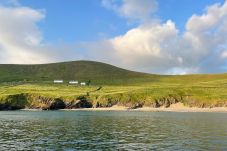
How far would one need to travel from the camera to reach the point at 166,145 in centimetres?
6444

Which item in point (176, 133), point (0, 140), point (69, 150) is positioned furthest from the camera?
point (176, 133)

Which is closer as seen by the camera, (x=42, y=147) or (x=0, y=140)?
(x=42, y=147)

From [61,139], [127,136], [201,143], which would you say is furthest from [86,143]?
[201,143]

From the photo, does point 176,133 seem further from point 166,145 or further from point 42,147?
point 42,147

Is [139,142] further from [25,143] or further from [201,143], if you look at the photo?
[25,143]

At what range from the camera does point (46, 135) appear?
78.2 m

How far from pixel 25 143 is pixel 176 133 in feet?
105

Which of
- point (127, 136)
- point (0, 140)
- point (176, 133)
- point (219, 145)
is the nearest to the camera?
point (219, 145)

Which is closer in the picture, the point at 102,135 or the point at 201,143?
the point at 201,143

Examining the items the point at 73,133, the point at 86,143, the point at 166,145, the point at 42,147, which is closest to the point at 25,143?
the point at 42,147

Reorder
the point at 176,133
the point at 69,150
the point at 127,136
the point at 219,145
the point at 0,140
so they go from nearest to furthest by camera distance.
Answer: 1. the point at 69,150
2. the point at 219,145
3. the point at 0,140
4. the point at 127,136
5. the point at 176,133

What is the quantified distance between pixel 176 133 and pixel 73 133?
2134cm

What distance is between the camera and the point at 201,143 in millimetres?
66812

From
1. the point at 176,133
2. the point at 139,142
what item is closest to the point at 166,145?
the point at 139,142
